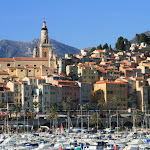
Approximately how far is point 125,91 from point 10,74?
34079 mm

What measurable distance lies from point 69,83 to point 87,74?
36.2ft

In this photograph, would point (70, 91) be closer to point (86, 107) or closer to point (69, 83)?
point (69, 83)

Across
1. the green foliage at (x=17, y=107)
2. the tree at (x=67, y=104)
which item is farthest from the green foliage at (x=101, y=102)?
the green foliage at (x=17, y=107)

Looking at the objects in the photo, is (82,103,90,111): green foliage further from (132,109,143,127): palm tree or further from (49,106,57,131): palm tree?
(132,109,143,127): palm tree

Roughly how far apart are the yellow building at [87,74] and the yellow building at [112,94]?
6166 millimetres

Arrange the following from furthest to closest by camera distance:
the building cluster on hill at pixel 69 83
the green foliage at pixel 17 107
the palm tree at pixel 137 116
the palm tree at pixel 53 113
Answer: the building cluster on hill at pixel 69 83, the palm tree at pixel 137 116, the green foliage at pixel 17 107, the palm tree at pixel 53 113

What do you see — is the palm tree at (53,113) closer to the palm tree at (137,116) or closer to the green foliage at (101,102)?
the green foliage at (101,102)

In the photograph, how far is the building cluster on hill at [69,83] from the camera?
129500 mm

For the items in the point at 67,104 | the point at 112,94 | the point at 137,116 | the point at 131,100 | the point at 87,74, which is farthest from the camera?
the point at 87,74

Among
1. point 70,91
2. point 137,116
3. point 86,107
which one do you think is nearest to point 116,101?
point 86,107

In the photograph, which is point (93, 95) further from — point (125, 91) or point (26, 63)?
point (26, 63)

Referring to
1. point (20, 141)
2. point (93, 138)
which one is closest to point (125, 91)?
point (93, 138)

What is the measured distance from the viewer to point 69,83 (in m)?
137

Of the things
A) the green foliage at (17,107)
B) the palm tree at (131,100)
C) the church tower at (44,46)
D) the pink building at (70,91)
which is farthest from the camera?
the church tower at (44,46)
